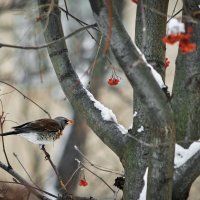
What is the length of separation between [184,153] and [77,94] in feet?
2.48

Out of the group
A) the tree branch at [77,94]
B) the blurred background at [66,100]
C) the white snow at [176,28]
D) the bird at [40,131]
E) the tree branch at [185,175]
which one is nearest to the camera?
the white snow at [176,28]

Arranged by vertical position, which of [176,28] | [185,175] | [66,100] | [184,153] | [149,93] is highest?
[176,28]

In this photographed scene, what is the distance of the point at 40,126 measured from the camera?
16.1 feet

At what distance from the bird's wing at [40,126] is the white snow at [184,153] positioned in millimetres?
2274

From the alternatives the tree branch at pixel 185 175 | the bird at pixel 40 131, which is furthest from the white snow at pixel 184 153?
the bird at pixel 40 131

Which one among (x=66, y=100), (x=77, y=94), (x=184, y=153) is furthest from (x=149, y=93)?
(x=66, y=100)

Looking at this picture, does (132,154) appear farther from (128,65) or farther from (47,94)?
(47,94)

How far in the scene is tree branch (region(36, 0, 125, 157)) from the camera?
9.73ft

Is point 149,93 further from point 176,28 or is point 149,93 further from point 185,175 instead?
point 185,175

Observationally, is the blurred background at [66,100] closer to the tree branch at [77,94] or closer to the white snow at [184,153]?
the tree branch at [77,94]

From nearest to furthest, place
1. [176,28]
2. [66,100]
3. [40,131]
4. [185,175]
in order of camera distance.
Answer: [176,28] < [185,175] < [40,131] < [66,100]

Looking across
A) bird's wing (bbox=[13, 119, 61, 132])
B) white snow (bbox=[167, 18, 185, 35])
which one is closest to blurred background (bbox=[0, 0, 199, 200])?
bird's wing (bbox=[13, 119, 61, 132])

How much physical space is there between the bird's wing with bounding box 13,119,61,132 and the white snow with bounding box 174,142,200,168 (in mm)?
2274

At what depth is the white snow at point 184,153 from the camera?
2.67 metres
